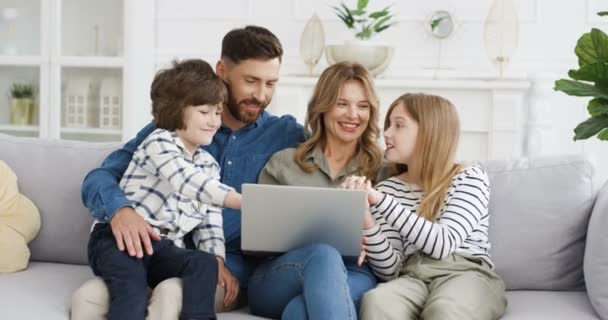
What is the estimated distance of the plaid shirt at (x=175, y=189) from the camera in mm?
2287

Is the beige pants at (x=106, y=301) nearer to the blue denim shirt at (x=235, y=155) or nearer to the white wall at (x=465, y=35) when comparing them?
the blue denim shirt at (x=235, y=155)

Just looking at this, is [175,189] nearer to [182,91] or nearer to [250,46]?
[182,91]

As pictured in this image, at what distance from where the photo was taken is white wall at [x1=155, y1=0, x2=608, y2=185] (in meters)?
4.36

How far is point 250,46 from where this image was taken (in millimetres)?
2678

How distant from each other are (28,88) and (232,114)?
261cm

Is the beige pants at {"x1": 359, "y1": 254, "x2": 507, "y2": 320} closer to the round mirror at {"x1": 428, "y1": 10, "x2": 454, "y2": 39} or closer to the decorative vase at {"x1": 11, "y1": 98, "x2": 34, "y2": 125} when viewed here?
the round mirror at {"x1": 428, "y1": 10, "x2": 454, "y2": 39}

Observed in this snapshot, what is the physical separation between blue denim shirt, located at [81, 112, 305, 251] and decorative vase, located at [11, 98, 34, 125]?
2.52 metres

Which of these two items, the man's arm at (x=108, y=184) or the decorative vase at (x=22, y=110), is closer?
the man's arm at (x=108, y=184)

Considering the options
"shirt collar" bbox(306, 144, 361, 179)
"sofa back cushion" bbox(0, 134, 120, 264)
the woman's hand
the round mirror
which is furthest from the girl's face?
the round mirror

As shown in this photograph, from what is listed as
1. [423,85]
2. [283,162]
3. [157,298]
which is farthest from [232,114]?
[423,85]

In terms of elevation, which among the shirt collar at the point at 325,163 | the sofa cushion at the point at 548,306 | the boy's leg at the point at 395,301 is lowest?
the sofa cushion at the point at 548,306

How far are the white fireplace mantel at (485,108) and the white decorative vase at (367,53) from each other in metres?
0.08

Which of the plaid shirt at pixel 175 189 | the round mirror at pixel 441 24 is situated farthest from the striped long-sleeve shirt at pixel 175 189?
the round mirror at pixel 441 24

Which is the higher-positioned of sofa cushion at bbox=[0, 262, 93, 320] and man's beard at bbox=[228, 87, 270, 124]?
man's beard at bbox=[228, 87, 270, 124]
